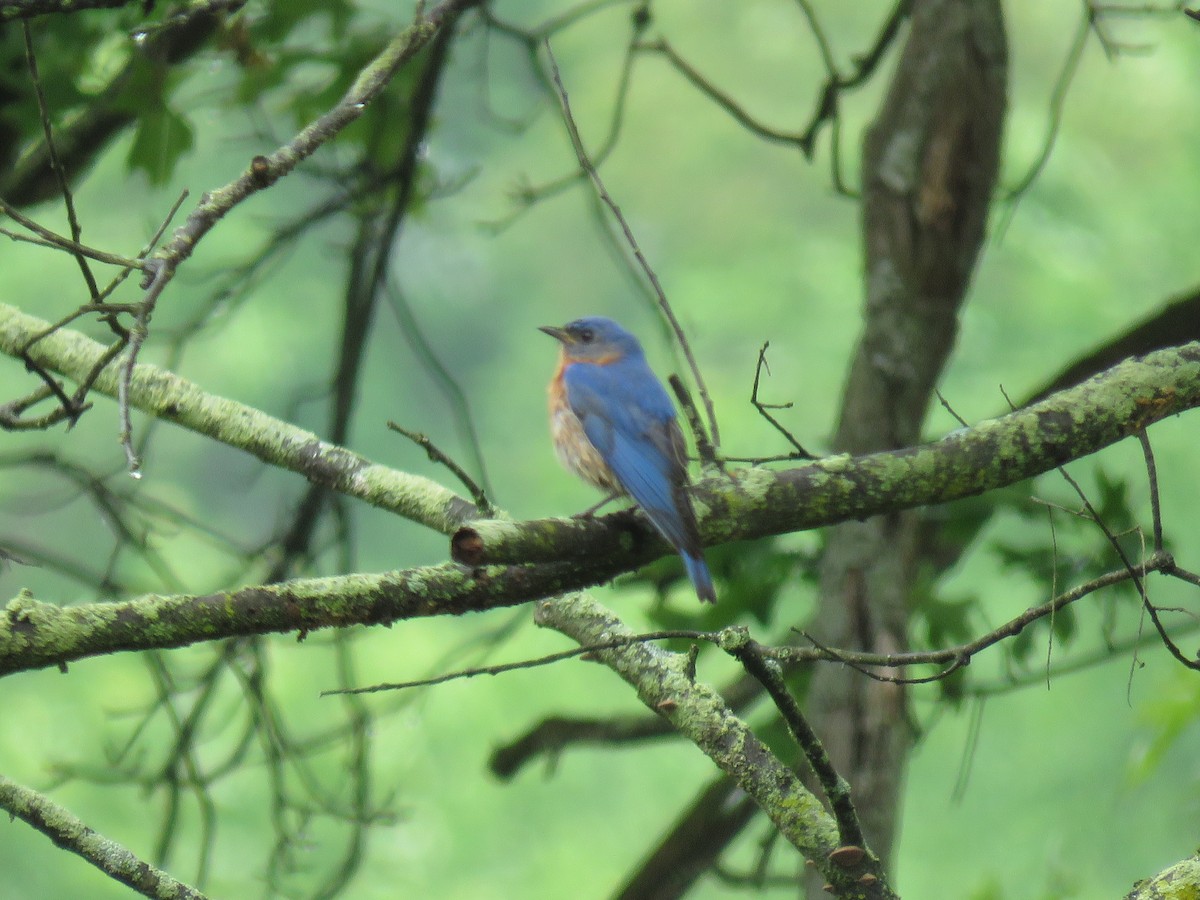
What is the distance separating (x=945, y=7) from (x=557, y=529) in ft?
11.2

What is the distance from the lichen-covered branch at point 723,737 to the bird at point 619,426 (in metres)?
0.29

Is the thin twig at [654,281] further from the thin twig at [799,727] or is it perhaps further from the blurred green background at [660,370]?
the blurred green background at [660,370]

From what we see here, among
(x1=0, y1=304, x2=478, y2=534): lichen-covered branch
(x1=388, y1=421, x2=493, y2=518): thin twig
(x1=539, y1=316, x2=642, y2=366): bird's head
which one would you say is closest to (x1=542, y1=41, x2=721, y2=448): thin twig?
(x1=388, y1=421, x2=493, y2=518): thin twig

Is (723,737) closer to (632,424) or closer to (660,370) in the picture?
(632,424)

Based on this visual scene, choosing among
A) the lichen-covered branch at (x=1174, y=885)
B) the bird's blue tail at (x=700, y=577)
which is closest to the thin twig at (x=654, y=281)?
the bird's blue tail at (x=700, y=577)

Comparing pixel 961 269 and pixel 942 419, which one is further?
pixel 942 419

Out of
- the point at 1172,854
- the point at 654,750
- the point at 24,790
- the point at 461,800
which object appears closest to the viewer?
the point at 24,790

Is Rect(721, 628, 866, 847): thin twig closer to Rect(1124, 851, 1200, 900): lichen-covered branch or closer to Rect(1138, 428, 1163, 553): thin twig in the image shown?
Rect(1124, 851, 1200, 900): lichen-covered branch

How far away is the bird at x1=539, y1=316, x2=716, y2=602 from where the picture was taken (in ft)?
11.4

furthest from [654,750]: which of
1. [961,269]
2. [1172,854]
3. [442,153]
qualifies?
[961,269]

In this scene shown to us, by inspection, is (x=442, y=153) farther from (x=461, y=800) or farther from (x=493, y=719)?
(x=461, y=800)

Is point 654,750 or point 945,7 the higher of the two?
point 654,750

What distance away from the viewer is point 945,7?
4.86 meters

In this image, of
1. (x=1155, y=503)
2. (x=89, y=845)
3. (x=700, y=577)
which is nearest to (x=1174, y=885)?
(x=1155, y=503)
